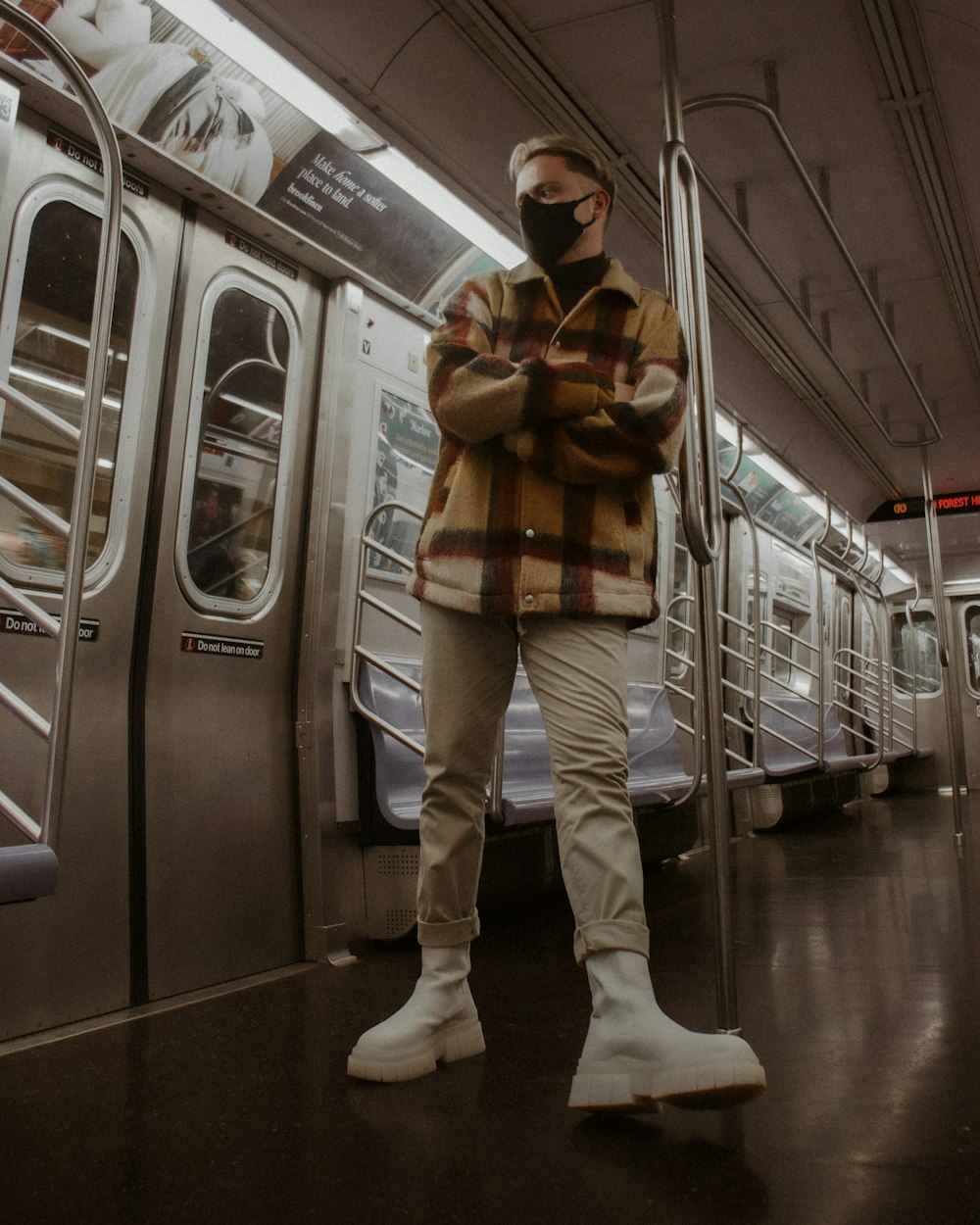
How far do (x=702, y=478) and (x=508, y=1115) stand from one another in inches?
50.3

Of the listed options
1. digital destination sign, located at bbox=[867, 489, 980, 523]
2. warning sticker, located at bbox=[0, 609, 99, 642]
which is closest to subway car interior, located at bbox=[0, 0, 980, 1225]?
warning sticker, located at bbox=[0, 609, 99, 642]

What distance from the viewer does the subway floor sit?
124cm

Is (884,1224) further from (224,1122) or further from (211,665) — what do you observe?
(211,665)

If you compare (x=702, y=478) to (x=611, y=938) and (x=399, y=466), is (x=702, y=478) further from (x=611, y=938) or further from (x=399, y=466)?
(x=399, y=466)

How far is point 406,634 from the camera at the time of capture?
3.74m

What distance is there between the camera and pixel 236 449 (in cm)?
313

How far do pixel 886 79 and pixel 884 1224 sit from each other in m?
3.38

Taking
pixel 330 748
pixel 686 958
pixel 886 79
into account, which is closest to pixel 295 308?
pixel 330 748

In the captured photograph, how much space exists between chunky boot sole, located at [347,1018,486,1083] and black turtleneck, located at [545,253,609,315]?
1.35m

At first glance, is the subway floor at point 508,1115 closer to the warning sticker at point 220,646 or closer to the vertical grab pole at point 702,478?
the vertical grab pole at point 702,478

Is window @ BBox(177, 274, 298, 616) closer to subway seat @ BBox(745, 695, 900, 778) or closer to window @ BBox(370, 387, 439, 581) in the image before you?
window @ BBox(370, 387, 439, 581)

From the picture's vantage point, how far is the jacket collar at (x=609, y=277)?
5.84ft

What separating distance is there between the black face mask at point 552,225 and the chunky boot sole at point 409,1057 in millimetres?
1443

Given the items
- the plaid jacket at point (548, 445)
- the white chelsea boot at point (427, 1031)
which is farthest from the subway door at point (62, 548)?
the plaid jacket at point (548, 445)
